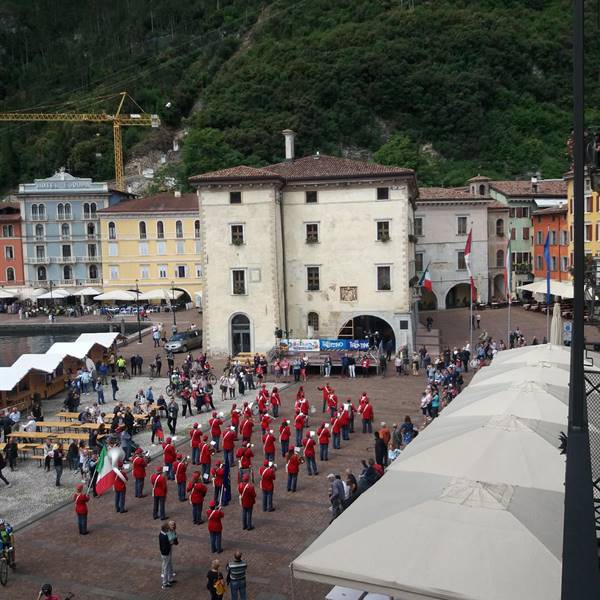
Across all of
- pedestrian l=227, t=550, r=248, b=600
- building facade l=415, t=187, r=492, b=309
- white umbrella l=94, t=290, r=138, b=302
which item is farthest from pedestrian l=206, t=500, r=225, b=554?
white umbrella l=94, t=290, r=138, b=302

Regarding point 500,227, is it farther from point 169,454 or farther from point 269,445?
point 169,454

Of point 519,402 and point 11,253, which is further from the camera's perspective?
point 11,253

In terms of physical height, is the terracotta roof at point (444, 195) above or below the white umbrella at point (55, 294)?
above

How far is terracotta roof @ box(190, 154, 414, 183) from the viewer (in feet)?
128

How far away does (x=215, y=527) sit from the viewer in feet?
44.8

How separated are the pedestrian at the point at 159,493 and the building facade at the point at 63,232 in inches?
2343

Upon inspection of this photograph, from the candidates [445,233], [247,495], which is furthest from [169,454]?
[445,233]

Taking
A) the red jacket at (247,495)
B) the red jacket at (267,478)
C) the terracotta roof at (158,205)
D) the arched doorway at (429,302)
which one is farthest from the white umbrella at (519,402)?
the terracotta roof at (158,205)

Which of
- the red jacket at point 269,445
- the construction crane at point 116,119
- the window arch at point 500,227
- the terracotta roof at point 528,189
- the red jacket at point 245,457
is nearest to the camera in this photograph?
the red jacket at point 245,457

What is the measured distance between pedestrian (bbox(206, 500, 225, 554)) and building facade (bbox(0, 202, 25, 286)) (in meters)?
66.2

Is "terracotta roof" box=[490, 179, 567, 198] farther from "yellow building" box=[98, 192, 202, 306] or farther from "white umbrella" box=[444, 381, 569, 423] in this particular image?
"white umbrella" box=[444, 381, 569, 423]

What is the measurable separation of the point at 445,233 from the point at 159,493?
45672mm

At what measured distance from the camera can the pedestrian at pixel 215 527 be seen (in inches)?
535

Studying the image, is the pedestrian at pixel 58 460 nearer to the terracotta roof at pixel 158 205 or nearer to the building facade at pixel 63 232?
the terracotta roof at pixel 158 205
